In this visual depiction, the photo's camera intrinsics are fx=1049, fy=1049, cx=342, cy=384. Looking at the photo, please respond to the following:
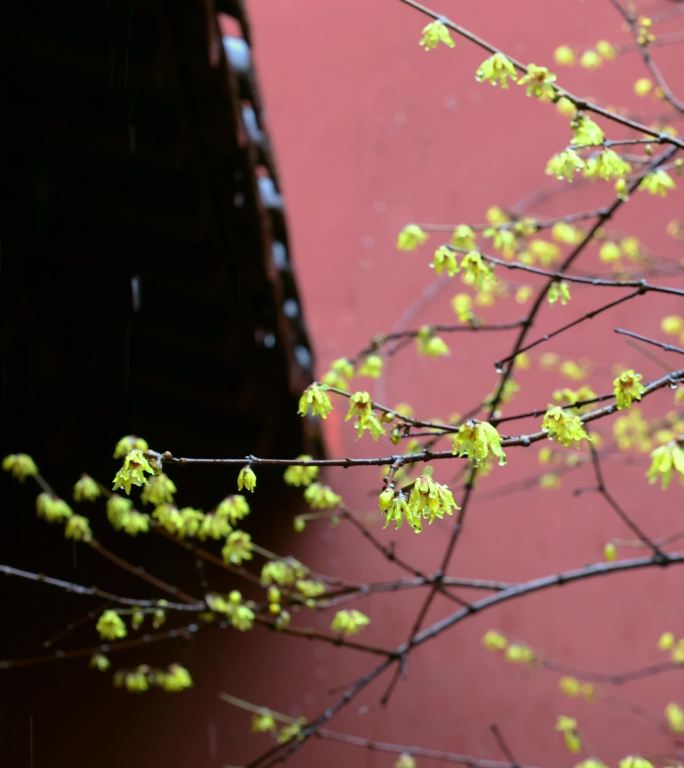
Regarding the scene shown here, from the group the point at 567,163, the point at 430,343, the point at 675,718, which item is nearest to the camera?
the point at 567,163

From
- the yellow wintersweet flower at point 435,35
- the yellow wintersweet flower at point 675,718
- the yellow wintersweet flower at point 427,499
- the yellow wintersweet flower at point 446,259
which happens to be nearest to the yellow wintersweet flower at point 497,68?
the yellow wintersweet flower at point 435,35

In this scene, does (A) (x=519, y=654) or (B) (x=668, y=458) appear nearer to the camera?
(B) (x=668, y=458)

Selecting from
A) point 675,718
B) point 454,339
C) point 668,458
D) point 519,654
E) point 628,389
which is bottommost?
point 668,458

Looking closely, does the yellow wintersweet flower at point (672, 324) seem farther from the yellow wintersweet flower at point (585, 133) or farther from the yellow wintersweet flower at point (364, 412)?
the yellow wintersweet flower at point (364, 412)

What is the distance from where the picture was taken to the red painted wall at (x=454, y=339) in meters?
5.18

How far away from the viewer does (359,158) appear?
19.2ft

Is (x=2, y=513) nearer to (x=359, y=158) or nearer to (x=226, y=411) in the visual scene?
(x=226, y=411)

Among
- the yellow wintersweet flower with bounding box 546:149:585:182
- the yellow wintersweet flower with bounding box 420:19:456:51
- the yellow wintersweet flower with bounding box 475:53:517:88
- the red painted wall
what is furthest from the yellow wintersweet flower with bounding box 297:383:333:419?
the red painted wall

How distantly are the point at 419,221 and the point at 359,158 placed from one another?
0.50 metres

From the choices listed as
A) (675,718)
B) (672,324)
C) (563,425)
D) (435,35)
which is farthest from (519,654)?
(435,35)

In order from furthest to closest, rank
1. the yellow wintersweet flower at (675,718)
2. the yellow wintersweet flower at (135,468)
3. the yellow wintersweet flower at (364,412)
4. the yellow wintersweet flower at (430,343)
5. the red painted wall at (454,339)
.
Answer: the red painted wall at (454,339) < the yellow wintersweet flower at (675,718) < the yellow wintersweet flower at (430,343) < the yellow wintersweet flower at (364,412) < the yellow wintersweet flower at (135,468)

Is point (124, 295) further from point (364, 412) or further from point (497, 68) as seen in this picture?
point (364, 412)

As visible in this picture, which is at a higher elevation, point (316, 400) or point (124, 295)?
point (124, 295)

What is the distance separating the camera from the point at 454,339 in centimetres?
561
